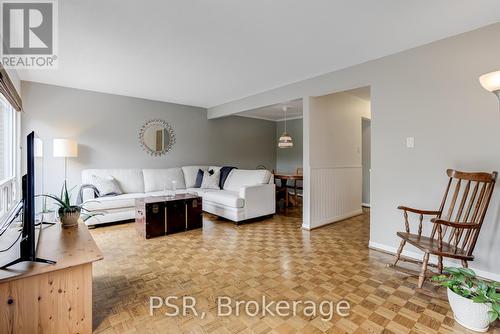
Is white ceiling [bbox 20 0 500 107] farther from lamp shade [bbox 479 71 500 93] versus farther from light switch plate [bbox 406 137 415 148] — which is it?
light switch plate [bbox 406 137 415 148]

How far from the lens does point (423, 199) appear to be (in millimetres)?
2496

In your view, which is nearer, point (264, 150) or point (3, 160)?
point (3, 160)

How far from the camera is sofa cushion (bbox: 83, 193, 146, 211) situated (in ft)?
11.8

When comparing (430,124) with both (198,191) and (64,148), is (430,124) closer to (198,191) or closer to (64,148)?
(198,191)

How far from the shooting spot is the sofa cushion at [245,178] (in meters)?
4.30

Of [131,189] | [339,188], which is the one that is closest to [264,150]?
[339,188]

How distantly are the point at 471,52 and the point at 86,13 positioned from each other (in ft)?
10.9

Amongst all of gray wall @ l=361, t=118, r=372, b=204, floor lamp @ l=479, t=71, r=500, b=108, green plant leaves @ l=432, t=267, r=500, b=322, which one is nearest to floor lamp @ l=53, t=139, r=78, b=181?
green plant leaves @ l=432, t=267, r=500, b=322

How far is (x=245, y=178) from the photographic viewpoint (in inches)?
178

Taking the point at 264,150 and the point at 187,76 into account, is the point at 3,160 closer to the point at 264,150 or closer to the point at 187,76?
the point at 187,76

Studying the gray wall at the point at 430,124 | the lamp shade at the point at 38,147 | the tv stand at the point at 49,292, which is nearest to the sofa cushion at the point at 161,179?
the lamp shade at the point at 38,147

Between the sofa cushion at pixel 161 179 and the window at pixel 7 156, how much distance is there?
1811 millimetres

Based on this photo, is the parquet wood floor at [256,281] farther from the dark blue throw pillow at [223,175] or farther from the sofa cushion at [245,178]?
the dark blue throw pillow at [223,175]

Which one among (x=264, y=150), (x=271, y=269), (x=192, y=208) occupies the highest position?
(x=264, y=150)
